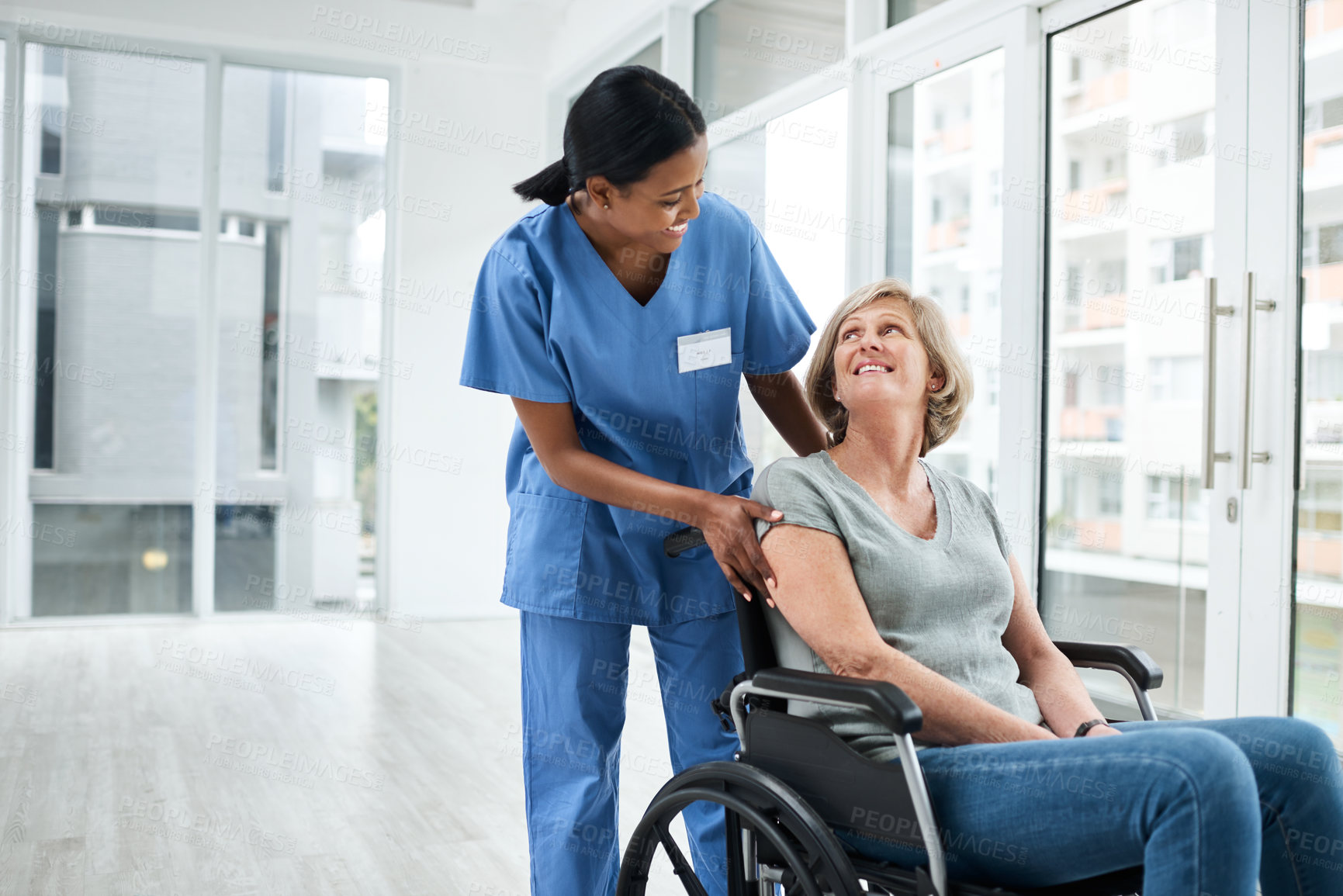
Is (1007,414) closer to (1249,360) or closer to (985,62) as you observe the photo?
(1249,360)

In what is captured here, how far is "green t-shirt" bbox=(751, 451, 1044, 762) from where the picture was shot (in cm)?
140

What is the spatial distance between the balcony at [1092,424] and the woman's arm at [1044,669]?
4.22 ft

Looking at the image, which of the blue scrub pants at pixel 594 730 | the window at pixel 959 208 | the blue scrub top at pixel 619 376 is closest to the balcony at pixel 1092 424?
the window at pixel 959 208

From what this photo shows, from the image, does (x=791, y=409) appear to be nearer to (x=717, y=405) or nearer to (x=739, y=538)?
(x=717, y=405)

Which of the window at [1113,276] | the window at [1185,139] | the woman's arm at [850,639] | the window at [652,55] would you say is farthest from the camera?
the window at [652,55]

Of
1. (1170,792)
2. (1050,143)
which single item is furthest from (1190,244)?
(1170,792)

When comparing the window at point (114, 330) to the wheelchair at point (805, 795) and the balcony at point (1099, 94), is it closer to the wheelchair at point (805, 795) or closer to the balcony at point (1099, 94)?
the balcony at point (1099, 94)

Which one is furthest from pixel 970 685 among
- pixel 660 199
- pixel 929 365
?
pixel 660 199

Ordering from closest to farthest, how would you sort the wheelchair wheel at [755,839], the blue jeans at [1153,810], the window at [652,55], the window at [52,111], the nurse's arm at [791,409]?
the blue jeans at [1153,810]
the wheelchair wheel at [755,839]
the nurse's arm at [791,409]
the window at [652,55]
the window at [52,111]

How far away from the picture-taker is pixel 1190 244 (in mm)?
2527

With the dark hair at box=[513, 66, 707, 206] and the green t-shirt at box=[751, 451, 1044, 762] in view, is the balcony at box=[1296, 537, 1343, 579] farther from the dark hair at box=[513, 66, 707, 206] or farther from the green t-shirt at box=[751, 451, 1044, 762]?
the dark hair at box=[513, 66, 707, 206]

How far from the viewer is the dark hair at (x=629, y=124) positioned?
1387 mm

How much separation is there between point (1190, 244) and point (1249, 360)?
0.37 metres

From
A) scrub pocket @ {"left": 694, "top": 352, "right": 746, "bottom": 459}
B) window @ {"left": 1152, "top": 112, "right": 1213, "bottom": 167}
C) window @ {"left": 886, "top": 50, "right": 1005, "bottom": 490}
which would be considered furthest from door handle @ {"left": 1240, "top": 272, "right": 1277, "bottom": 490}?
scrub pocket @ {"left": 694, "top": 352, "right": 746, "bottom": 459}
